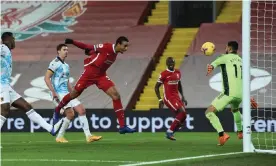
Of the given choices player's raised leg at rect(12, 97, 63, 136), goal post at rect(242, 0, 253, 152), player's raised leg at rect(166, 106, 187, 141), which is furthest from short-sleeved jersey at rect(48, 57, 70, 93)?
goal post at rect(242, 0, 253, 152)

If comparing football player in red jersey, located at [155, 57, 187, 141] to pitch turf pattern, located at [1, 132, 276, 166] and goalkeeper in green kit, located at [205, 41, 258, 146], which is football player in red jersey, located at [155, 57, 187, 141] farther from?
goalkeeper in green kit, located at [205, 41, 258, 146]

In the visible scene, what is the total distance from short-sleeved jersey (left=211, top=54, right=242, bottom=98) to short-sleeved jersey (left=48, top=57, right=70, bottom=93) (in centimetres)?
321

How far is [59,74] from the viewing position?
17.4 metres

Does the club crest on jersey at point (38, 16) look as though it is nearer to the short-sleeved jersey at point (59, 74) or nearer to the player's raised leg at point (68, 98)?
the short-sleeved jersey at point (59, 74)

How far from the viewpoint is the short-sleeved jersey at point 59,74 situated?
17.3 m

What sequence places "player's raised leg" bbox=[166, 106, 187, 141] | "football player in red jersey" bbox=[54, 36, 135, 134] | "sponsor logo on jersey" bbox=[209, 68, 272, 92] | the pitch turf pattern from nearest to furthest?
the pitch turf pattern
"football player in red jersey" bbox=[54, 36, 135, 134]
"player's raised leg" bbox=[166, 106, 187, 141]
"sponsor logo on jersey" bbox=[209, 68, 272, 92]

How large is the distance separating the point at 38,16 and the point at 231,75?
15.1 meters

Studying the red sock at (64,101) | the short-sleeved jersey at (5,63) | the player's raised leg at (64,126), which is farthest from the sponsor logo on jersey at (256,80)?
the short-sleeved jersey at (5,63)

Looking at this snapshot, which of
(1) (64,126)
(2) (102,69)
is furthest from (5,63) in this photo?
(1) (64,126)

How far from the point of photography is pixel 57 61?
682 inches

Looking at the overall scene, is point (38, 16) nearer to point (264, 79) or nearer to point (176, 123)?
point (264, 79)

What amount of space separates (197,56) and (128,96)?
2475 millimetres

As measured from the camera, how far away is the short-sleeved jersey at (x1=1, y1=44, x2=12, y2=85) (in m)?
14.6

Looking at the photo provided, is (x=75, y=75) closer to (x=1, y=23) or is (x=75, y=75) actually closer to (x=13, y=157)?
(x=1, y=23)
